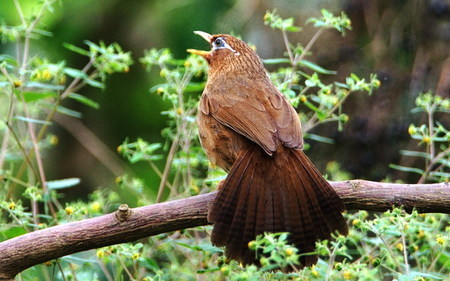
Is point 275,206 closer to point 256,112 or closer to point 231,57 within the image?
point 256,112

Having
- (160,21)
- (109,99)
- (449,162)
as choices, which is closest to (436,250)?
(449,162)

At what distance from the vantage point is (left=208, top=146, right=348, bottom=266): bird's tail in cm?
344

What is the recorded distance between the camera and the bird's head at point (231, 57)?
476cm

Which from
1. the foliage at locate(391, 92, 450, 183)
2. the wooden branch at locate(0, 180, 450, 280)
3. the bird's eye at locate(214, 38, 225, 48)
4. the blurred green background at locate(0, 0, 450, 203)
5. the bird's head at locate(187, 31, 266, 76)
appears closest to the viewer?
the wooden branch at locate(0, 180, 450, 280)

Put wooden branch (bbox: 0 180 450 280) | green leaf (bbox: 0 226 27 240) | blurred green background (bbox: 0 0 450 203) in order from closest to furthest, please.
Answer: wooden branch (bbox: 0 180 450 280) < green leaf (bbox: 0 226 27 240) < blurred green background (bbox: 0 0 450 203)

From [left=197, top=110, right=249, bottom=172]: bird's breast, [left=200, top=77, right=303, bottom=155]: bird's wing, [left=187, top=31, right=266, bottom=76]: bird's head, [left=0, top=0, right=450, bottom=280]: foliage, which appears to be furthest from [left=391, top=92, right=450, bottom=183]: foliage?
[left=187, top=31, right=266, bottom=76]: bird's head

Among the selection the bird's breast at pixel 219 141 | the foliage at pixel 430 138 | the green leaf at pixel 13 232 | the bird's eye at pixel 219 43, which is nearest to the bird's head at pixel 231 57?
the bird's eye at pixel 219 43

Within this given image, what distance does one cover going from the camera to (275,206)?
359cm

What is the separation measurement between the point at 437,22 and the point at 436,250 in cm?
202

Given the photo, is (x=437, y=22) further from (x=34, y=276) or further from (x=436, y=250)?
(x=34, y=276)

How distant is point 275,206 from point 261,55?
105 inches

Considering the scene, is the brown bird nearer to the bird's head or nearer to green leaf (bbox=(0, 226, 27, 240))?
the bird's head

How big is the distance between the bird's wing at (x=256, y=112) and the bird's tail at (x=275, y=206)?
0.11 meters

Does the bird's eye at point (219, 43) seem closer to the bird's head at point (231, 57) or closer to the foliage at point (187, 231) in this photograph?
the bird's head at point (231, 57)
